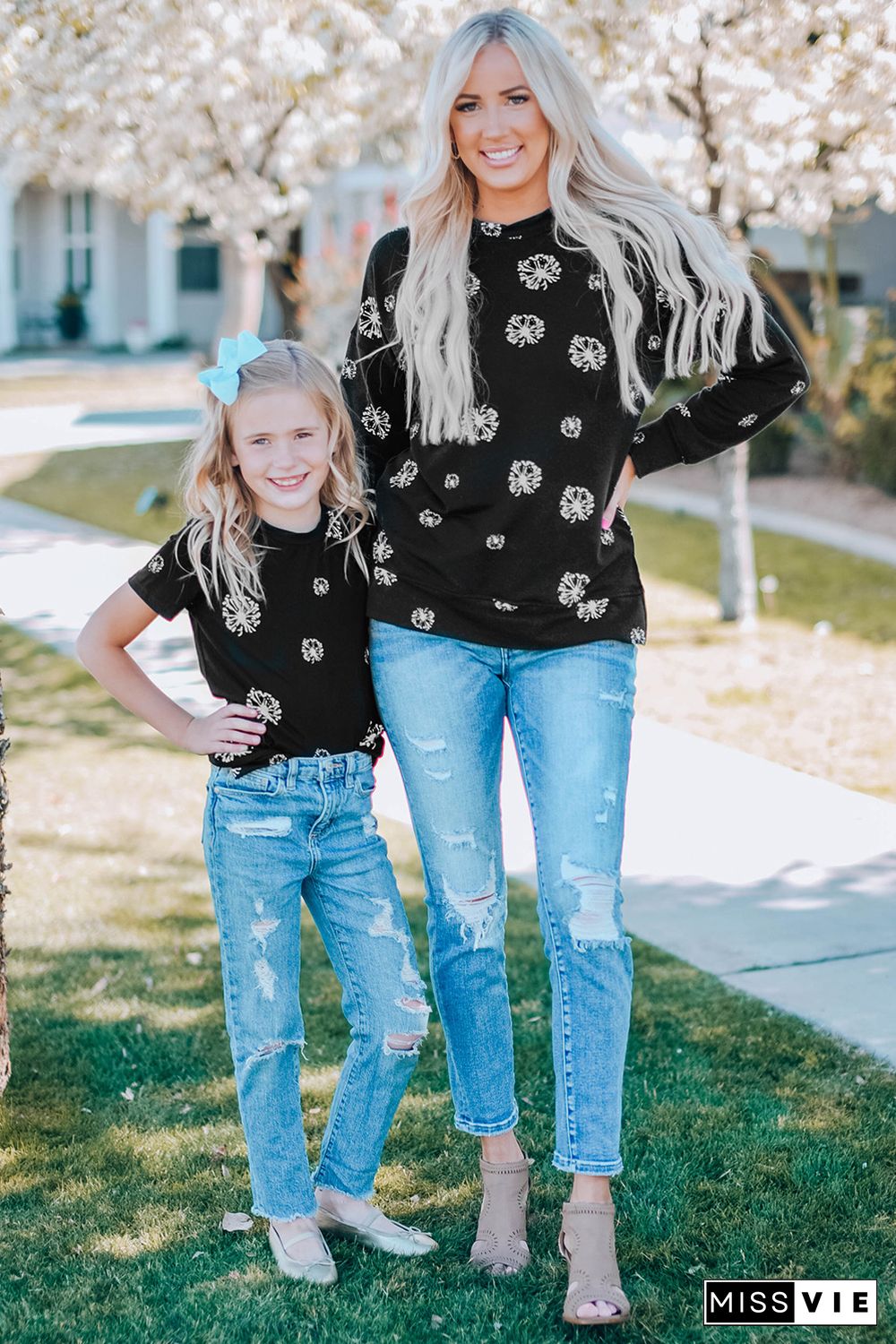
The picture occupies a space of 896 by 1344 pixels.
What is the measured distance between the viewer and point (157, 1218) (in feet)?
10.00

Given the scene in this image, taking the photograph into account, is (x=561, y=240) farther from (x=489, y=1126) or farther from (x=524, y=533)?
(x=489, y=1126)

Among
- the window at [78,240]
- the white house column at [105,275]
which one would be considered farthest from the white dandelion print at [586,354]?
the window at [78,240]

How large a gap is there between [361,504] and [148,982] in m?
1.92

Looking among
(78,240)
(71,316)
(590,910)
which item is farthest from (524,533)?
(78,240)

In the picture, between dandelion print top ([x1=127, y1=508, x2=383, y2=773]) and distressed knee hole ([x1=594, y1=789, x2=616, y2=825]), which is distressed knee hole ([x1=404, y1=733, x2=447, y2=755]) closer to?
dandelion print top ([x1=127, y1=508, x2=383, y2=773])

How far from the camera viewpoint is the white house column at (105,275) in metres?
34.6

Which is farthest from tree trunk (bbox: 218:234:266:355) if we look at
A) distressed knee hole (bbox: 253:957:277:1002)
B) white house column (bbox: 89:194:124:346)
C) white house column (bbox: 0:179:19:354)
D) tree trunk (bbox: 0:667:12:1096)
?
white house column (bbox: 89:194:124:346)

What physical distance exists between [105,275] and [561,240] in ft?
111

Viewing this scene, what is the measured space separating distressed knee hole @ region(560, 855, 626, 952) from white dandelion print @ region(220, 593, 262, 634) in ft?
2.20

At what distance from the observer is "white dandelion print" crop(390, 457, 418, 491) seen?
2.81 m

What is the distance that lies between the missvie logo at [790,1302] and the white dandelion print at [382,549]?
4.48ft

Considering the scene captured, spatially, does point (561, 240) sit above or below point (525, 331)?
above

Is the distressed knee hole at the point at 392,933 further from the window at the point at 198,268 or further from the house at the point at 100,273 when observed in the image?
the window at the point at 198,268

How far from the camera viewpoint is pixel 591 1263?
2.64 m
